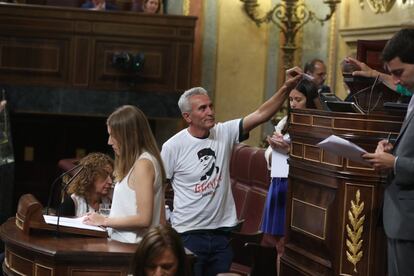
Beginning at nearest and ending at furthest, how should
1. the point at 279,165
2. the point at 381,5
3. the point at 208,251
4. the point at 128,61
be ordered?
the point at 208,251 → the point at 279,165 → the point at 381,5 → the point at 128,61

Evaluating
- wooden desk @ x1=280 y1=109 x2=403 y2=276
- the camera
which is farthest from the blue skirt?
the camera

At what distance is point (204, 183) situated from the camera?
5.47 metres

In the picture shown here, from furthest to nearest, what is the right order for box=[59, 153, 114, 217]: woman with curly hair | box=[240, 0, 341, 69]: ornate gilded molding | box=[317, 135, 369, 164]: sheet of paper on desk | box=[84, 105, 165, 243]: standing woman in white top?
box=[240, 0, 341, 69]: ornate gilded molding → box=[59, 153, 114, 217]: woman with curly hair → box=[84, 105, 165, 243]: standing woman in white top → box=[317, 135, 369, 164]: sheet of paper on desk

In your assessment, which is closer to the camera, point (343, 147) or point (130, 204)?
point (343, 147)

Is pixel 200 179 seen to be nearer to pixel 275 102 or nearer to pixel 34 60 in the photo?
pixel 275 102

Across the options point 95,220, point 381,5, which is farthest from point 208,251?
point 381,5

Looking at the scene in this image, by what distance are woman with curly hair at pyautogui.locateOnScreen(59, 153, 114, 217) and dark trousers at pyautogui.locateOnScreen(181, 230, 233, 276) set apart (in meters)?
0.70

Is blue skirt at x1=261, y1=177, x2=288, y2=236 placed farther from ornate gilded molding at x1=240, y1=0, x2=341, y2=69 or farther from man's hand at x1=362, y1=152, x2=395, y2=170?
ornate gilded molding at x1=240, y1=0, x2=341, y2=69

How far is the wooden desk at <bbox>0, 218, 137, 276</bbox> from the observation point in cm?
434

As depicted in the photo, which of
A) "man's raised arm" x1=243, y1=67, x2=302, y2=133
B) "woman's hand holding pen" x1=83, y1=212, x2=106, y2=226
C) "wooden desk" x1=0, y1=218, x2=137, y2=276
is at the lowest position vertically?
"wooden desk" x1=0, y1=218, x2=137, y2=276

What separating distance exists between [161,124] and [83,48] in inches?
55.8

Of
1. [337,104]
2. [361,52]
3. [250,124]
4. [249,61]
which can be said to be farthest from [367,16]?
[337,104]

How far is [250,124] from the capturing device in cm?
559

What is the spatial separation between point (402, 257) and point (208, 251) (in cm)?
158
